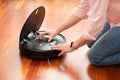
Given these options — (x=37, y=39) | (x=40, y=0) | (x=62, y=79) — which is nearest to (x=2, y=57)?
(x=37, y=39)

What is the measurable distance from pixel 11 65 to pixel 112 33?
66 centimetres

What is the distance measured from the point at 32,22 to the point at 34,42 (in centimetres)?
13

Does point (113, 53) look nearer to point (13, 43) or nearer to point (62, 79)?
point (62, 79)

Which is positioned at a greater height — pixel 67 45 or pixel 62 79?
pixel 67 45

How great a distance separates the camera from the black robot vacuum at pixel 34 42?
5.22ft

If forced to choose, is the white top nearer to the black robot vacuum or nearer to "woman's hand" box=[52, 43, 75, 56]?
"woman's hand" box=[52, 43, 75, 56]

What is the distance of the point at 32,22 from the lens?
1.64 m

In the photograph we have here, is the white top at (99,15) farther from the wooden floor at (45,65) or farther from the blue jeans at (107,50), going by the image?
the wooden floor at (45,65)

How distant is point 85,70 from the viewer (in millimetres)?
1554

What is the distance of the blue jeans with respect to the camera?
150 cm

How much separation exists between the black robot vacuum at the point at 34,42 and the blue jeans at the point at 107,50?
24 cm

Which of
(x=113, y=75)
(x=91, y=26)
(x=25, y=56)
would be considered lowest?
(x=113, y=75)

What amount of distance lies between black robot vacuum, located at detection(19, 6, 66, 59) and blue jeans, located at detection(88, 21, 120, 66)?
24 centimetres

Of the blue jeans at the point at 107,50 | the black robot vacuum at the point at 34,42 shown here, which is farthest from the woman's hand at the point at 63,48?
the blue jeans at the point at 107,50
